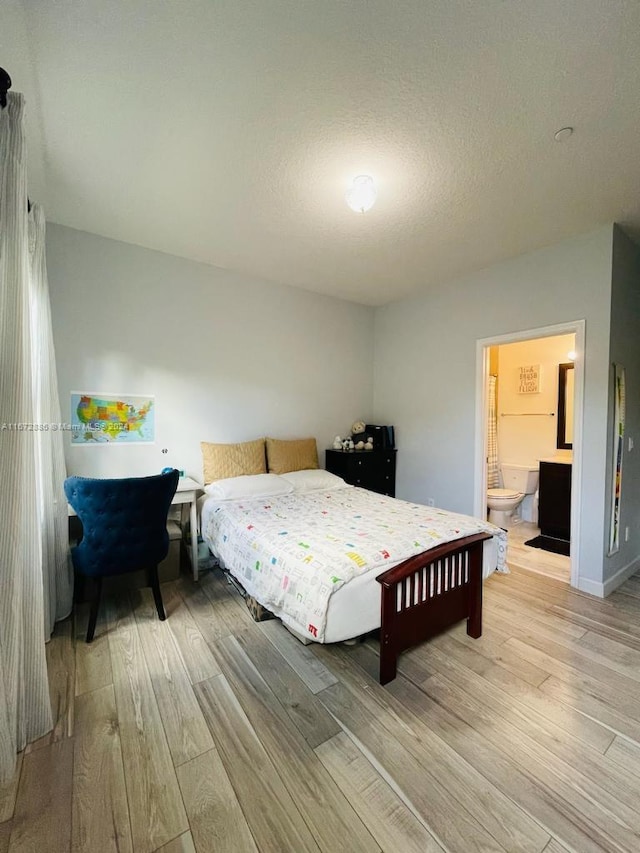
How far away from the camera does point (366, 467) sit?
3979mm

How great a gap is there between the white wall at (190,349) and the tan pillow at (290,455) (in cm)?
20

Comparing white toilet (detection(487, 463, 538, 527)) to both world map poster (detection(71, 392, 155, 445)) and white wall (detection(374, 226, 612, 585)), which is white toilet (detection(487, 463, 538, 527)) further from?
world map poster (detection(71, 392, 155, 445))

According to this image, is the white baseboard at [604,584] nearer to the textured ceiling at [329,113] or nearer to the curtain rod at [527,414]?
the curtain rod at [527,414]

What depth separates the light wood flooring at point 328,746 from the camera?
3.58 feet

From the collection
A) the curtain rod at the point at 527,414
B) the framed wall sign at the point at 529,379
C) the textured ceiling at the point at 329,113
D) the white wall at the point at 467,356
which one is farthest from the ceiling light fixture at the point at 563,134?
the curtain rod at the point at 527,414

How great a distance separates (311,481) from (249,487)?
63 cm

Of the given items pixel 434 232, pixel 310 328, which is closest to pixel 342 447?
pixel 310 328

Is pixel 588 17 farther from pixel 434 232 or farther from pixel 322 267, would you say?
pixel 322 267

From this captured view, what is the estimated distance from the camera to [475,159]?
1859 mm

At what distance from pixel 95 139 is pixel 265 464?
264 centimetres

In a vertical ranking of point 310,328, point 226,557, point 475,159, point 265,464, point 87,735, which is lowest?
point 87,735

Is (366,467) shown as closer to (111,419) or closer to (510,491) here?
(510,491)

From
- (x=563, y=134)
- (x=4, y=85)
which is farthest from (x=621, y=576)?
(x=4, y=85)

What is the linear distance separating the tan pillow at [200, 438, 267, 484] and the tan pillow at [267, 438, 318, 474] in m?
0.13
